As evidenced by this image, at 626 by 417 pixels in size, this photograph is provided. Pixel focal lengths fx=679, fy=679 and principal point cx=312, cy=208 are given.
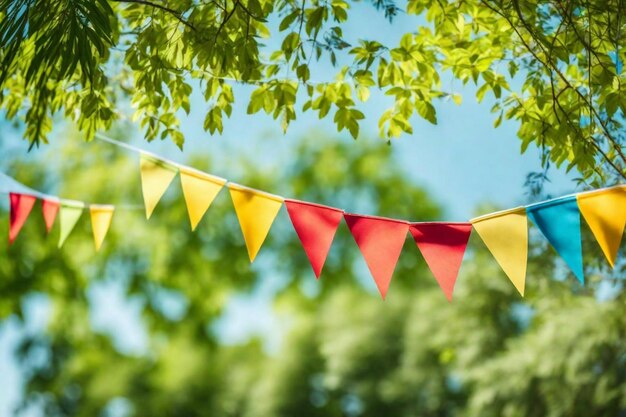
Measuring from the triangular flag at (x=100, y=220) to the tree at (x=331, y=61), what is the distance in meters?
0.93

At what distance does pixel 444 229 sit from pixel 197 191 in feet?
4.38

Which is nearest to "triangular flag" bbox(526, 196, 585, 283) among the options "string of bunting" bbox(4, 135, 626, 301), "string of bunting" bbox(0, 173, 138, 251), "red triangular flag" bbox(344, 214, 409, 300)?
"string of bunting" bbox(4, 135, 626, 301)

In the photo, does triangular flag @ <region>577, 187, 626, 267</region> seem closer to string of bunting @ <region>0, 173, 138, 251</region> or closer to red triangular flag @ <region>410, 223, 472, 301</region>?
red triangular flag @ <region>410, 223, 472, 301</region>

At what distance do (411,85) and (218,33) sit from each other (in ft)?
3.83

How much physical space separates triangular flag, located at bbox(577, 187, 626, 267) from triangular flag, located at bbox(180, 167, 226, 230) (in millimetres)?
1847

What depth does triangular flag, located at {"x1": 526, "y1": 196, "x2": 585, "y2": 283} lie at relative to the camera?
314 centimetres

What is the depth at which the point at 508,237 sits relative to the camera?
3213 millimetres

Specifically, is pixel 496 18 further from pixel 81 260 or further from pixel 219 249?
pixel 219 249

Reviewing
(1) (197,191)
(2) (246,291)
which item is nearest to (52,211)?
(1) (197,191)

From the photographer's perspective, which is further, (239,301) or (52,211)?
(239,301)

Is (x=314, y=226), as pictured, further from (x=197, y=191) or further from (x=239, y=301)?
(x=239, y=301)

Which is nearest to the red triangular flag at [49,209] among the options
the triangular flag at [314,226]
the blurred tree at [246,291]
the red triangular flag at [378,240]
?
the triangular flag at [314,226]

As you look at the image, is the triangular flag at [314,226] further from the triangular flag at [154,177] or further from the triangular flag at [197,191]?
the triangular flag at [154,177]

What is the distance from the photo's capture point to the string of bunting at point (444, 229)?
314 cm
